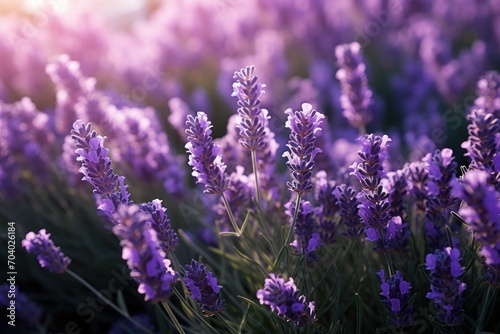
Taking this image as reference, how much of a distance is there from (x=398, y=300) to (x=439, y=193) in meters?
0.36

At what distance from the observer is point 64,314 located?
3141mm

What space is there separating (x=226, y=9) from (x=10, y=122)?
145 inches

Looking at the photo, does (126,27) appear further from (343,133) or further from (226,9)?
(343,133)

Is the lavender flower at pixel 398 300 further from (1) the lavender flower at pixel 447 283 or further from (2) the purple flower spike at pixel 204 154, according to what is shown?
(2) the purple flower spike at pixel 204 154

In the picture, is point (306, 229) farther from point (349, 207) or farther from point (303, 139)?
point (303, 139)

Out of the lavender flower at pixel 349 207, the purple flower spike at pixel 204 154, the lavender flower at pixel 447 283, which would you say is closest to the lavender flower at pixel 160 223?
the purple flower spike at pixel 204 154

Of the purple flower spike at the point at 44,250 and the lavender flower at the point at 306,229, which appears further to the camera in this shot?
the lavender flower at the point at 306,229

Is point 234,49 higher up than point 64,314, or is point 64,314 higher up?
point 234,49

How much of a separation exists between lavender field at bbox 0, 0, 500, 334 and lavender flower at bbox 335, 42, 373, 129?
0.03ft

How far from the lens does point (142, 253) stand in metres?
1.36

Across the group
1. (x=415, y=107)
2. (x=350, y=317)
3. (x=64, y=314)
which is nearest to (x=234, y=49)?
(x=415, y=107)

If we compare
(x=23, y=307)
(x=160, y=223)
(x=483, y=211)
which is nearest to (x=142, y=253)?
(x=160, y=223)

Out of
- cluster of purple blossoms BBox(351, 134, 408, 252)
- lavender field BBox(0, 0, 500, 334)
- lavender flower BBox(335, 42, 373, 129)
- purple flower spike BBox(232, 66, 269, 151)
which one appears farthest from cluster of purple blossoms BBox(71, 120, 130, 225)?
lavender flower BBox(335, 42, 373, 129)

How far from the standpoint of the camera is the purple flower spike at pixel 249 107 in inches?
66.2
